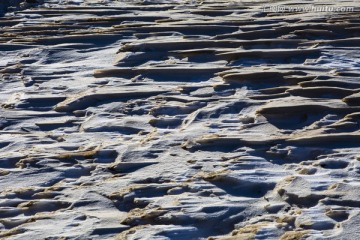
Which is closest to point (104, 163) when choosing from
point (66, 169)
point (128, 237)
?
point (66, 169)

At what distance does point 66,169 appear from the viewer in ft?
10.7

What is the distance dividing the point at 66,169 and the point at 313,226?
1.02 metres

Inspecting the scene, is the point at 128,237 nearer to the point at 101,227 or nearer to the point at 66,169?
the point at 101,227

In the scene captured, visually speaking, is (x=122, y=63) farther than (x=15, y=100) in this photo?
Yes

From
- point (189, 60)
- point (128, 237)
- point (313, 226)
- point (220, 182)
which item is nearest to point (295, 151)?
point (220, 182)

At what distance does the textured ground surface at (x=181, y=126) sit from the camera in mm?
2848

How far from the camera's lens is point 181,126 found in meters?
3.63

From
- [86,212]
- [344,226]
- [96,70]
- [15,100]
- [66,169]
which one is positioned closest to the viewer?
[344,226]

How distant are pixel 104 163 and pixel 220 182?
49 centimetres

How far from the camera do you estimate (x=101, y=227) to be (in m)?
2.79

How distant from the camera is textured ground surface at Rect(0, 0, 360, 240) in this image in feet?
9.34

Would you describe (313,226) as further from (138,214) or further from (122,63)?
(122,63)

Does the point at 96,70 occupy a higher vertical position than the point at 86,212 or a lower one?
higher

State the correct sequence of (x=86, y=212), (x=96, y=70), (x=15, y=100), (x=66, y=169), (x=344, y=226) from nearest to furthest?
(x=344, y=226) < (x=86, y=212) < (x=66, y=169) < (x=15, y=100) < (x=96, y=70)
